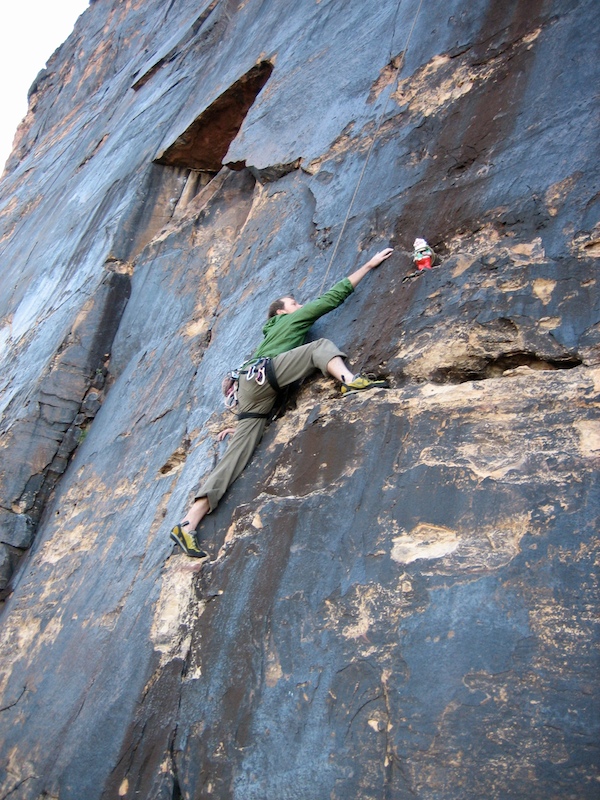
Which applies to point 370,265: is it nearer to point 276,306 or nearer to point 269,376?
point 276,306

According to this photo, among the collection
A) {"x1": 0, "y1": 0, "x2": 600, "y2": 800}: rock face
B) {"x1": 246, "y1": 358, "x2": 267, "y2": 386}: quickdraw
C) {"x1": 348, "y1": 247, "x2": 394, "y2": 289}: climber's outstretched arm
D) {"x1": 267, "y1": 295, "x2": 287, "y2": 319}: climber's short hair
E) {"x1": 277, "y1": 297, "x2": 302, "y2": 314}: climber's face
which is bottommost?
{"x1": 0, "y1": 0, "x2": 600, "y2": 800}: rock face

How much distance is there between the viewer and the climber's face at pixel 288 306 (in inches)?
193

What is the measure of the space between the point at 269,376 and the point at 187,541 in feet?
3.41

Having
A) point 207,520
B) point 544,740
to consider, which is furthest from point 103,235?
point 544,740

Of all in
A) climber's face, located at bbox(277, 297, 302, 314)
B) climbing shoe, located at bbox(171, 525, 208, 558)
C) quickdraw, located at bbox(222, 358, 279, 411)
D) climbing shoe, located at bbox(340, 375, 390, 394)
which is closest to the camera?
climbing shoe, located at bbox(340, 375, 390, 394)

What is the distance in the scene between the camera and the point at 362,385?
4062mm

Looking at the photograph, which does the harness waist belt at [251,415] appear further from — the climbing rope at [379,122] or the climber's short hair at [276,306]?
the climbing rope at [379,122]

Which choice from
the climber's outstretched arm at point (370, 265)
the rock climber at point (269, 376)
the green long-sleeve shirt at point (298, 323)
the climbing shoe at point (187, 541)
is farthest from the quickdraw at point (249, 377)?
the climbing shoe at point (187, 541)

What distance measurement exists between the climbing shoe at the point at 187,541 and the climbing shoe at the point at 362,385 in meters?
1.17

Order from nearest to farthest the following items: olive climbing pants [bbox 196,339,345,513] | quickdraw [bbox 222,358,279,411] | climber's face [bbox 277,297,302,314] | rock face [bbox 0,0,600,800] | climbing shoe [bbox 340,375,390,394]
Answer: rock face [bbox 0,0,600,800] → climbing shoe [bbox 340,375,390,394] → olive climbing pants [bbox 196,339,345,513] → quickdraw [bbox 222,358,279,411] → climber's face [bbox 277,297,302,314]

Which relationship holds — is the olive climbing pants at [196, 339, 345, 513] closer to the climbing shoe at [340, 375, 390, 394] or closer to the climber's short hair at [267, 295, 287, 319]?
the climbing shoe at [340, 375, 390, 394]

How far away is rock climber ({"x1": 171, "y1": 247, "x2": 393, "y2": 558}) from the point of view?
14.1ft

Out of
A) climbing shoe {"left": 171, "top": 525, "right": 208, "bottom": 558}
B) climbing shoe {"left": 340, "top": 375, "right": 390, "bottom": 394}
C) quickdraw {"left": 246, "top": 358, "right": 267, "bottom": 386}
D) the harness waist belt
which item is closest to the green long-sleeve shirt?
quickdraw {"left": 246, "top": 358, "right": 267, "bottom": 386}

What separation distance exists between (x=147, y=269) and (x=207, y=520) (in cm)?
376
